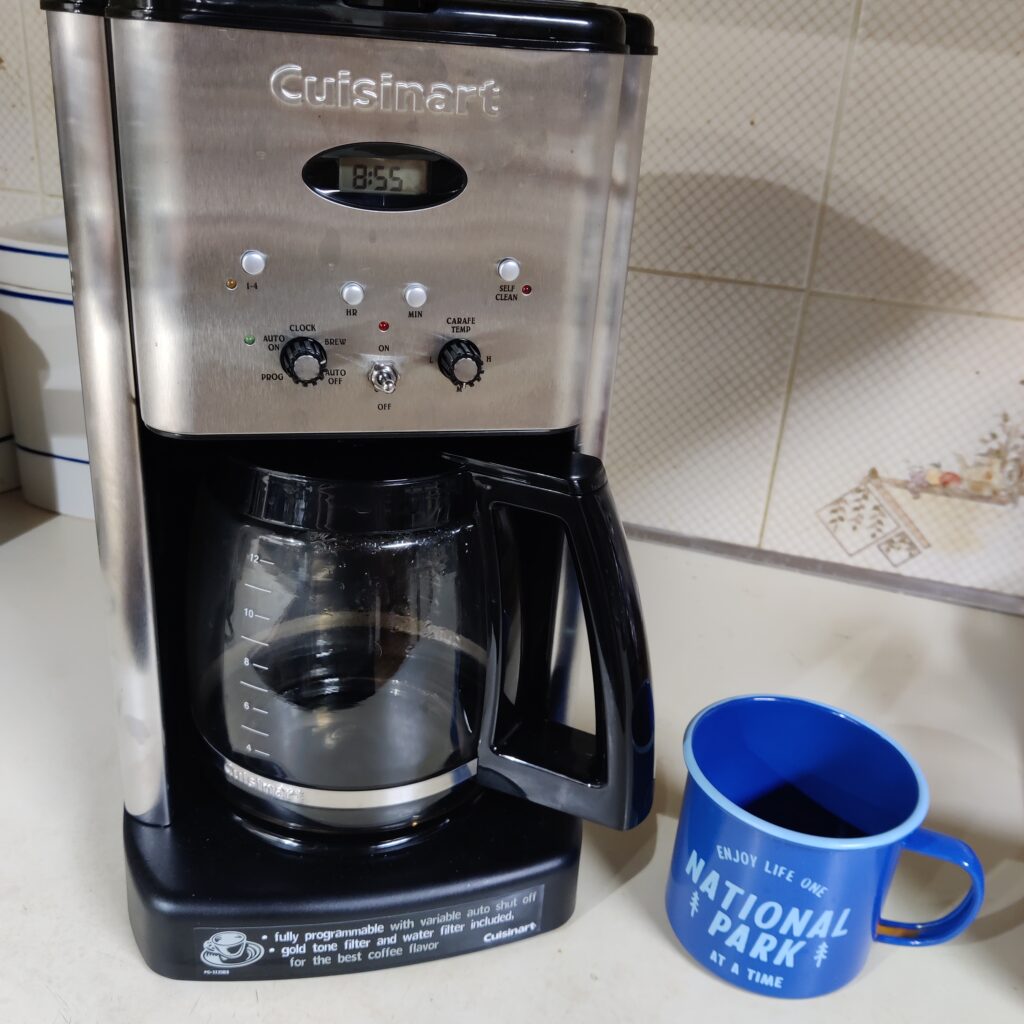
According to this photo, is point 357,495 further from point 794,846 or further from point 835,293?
point 835,293

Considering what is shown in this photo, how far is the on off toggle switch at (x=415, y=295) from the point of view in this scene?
426 millimetres

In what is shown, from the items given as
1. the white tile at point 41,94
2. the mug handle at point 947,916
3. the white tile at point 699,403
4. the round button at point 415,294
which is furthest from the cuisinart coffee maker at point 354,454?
the white tile at point 41,94

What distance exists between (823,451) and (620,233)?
489 mm

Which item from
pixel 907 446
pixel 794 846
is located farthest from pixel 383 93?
pixel 907 446

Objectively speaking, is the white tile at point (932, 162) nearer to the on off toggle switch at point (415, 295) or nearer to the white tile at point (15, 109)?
the on off toggle switch at point (415, 295)

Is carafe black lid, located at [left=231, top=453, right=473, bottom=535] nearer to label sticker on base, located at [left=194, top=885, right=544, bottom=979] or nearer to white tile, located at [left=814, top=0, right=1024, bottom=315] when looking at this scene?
label sticker on base, located at [left=194, top=885, right=544, bottom=979]

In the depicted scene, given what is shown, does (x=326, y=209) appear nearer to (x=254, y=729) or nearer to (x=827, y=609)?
(x=254, y=729)

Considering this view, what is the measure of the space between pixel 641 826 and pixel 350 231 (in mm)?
378

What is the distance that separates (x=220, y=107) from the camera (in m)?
0.39

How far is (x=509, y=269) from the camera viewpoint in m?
0.43

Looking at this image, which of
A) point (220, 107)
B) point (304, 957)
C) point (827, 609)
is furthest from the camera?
point (827, 609)

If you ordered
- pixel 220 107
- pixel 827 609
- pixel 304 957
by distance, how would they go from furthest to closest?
pixel 827 609, pixel 304 957, pixel 220 107

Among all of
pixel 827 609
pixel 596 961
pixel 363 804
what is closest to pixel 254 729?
pixel 363 804

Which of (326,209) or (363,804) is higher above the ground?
(326,209)
